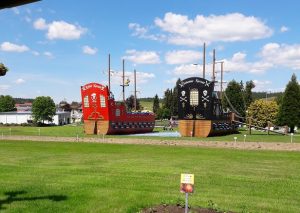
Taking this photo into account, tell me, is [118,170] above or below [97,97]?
below

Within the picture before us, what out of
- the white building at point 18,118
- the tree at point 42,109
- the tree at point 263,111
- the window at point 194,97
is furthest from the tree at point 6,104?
the window at point 194,97

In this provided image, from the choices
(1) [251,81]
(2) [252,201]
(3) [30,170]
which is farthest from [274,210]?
(1) [251,81]

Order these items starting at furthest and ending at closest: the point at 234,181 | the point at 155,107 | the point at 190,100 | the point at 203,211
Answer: the point at 155,107
the point at 190,100
the point at 234,181
the point at 203,211

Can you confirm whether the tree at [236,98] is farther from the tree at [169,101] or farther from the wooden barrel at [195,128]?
the wooden barrel at [195,128]

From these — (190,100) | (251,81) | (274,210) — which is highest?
(251,81)

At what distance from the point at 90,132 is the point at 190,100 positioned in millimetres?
12530

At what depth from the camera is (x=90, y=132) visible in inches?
1875

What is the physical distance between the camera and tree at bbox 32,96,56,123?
11038cm

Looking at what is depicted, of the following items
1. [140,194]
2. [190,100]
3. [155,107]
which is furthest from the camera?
[155,107]

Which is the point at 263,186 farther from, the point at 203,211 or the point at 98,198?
the point at 98,198

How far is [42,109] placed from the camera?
110938mm

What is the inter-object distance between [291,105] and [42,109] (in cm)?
6802

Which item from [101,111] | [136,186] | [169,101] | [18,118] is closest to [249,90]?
[169,101]

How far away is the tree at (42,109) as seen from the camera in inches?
4345
